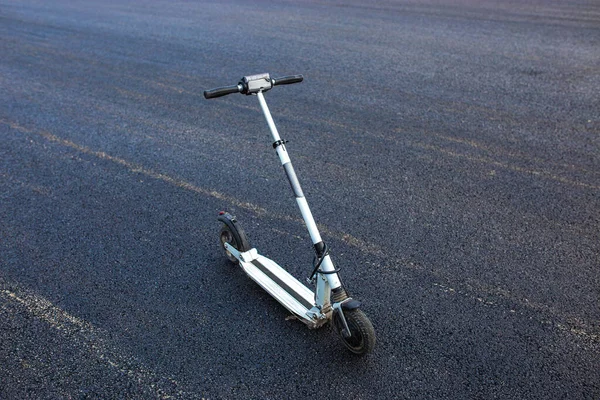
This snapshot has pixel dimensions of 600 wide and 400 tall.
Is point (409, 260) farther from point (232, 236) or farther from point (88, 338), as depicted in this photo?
point (88, 338)

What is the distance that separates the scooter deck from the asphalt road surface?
0.46 ft

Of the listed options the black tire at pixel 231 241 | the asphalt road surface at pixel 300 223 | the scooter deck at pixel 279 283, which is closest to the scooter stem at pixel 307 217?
the scooter deck at pixel 279 283

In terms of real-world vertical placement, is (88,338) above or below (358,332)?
below

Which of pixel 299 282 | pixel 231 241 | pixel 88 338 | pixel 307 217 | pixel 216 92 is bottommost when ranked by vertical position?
pixel 88 338

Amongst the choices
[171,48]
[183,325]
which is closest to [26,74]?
[171,48]

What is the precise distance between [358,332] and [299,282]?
792 mm

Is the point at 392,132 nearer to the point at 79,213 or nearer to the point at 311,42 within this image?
the point at 79,213

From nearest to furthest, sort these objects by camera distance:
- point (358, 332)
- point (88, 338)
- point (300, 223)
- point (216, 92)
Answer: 1. point (358, 332)
2. point (216, 92)
3. point (88, 338)
4. point (300, 223)

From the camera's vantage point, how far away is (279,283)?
3.86 meters

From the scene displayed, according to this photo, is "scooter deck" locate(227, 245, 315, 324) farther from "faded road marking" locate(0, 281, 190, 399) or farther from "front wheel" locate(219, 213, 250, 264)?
"faded road marking" locate(0, 281, 190, 399)

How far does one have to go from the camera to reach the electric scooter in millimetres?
3283

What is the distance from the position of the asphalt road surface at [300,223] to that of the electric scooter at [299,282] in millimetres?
152

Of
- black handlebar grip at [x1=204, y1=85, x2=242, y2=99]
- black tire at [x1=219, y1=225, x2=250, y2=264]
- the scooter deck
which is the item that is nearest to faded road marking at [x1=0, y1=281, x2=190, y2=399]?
the scooter deck

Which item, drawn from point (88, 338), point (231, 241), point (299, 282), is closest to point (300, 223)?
point (231, 241)
